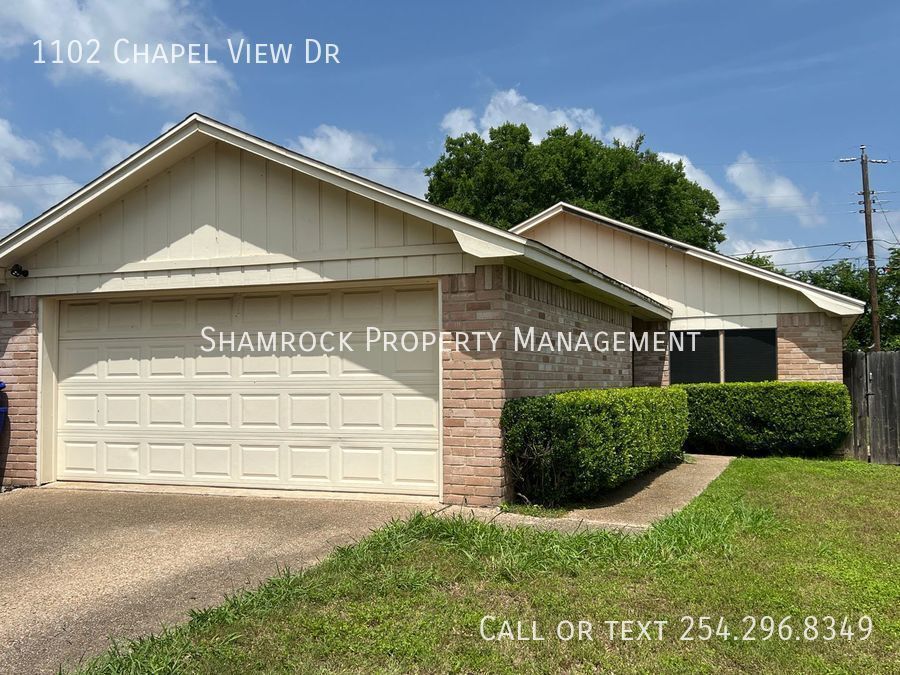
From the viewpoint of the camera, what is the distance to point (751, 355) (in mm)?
13836

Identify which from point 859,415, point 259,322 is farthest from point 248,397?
point 859,415

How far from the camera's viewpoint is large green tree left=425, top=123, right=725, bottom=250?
33.0 meters

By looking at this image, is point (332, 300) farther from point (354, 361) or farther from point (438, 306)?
point (438, 306)

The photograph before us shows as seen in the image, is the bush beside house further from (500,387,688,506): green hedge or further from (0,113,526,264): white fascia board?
(0,113,526,264): white fascia board

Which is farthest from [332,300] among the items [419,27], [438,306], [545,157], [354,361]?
[545,157]

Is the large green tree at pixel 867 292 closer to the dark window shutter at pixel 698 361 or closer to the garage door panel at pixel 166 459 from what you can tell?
the dark window shutter at pixel 698 361

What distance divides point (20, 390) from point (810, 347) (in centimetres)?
1309

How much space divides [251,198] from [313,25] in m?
2.42

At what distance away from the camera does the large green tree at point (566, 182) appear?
3297 centimetres

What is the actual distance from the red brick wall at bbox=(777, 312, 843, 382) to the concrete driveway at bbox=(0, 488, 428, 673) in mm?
9184

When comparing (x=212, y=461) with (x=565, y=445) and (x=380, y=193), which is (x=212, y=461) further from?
(x=565, y=445)

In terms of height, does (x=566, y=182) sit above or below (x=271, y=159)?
above

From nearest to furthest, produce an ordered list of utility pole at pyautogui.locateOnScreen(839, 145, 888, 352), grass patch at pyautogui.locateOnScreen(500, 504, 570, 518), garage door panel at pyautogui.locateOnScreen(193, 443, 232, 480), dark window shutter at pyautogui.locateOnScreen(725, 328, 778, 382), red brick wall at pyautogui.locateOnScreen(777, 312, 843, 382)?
grass patch at pyautogui.locateOnScreen(500, 504, 570, 518) → garage door panel at pyautogui.locateOnScreen(193, 443, 232, 480) → red brick wall at pyautogui.locateOnScreen(777, 312, 843, 382) → dark window shutter at pyautogui.locateOnScreen(725, 328, 778, 382) → utility pole at pyautogui.locateOnScreen(839, 145, 888, 352)

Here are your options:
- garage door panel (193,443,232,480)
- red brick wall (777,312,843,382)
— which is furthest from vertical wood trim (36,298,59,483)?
red brick wall (777,312,843,382)
